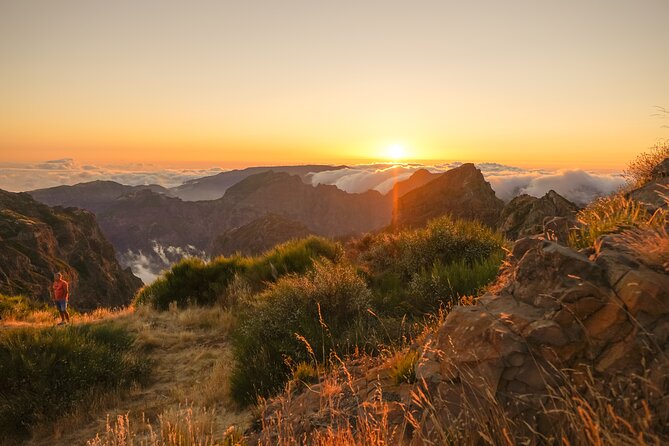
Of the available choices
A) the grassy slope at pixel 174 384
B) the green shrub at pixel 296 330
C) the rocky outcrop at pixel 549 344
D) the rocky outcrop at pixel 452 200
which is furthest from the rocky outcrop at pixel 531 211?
the rocky outcrop at pixel 549 344

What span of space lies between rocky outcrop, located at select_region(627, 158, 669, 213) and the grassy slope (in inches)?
256

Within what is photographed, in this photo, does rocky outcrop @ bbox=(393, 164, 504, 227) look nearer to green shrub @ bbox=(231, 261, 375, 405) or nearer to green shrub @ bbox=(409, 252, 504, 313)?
green shrub @ bbox=(409, 252, 504, 313)

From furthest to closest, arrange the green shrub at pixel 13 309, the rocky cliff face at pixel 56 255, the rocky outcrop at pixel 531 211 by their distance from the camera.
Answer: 1. the rocky cliff face at pixel 56 255
2. the rocky outcrop at pixel 531 211
3. the green shrub at pixel 13 309

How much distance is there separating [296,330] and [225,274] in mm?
8478

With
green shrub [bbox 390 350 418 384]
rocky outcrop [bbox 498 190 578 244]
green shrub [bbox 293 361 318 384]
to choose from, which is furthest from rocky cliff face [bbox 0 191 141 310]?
green shrub [bbox 390 350 418 384]

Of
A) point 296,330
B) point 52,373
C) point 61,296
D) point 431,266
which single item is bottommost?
point 61,296

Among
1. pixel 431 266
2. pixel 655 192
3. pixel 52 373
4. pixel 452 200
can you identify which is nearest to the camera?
pixel 655 192

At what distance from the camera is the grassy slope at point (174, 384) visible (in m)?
6.01

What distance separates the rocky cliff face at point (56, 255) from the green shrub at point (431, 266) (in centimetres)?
4994

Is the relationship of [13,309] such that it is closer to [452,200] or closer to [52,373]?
[52,373]

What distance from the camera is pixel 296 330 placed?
23.3ft

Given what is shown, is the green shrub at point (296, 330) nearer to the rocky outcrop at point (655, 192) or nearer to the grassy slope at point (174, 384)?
the grassy slope at point (174, 384)

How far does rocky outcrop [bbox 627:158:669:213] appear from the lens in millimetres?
5589

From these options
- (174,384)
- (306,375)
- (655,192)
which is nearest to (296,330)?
(306,375)
